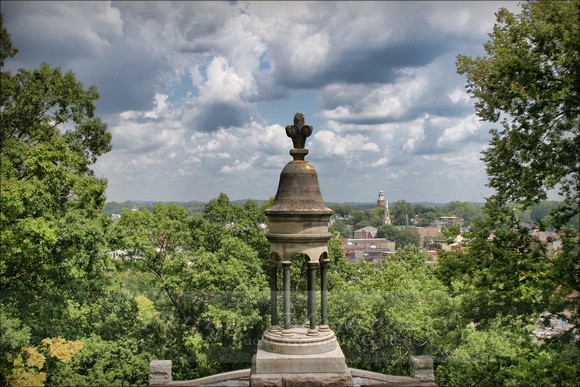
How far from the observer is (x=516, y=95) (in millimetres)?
12469

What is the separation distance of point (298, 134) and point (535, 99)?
7.16m

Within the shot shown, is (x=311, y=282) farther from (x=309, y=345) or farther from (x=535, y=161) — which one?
(x=535, y=161)

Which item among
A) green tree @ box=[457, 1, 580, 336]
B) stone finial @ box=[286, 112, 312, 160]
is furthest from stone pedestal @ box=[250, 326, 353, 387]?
green tree @ box=[457, 1, 580, 336]

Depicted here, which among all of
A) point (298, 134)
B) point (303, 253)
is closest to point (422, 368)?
point (303, 253)

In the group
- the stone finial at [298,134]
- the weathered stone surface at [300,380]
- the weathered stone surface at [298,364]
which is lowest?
the weathered stone surface at [300,380]

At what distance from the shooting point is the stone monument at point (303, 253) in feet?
26.6

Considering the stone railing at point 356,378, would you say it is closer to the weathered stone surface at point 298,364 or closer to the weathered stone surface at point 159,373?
the weathered stone surface at point 159,373

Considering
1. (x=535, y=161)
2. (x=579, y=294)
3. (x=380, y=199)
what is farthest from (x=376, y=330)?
(x=380, y=199)

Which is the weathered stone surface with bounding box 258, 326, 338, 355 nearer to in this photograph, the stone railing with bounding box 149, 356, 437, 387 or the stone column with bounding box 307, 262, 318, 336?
the stone column with bounding box 307, 262, 318, 336

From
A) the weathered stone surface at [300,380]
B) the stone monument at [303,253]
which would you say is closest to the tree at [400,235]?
the stone monument at [303,253]

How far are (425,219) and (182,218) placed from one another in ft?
336

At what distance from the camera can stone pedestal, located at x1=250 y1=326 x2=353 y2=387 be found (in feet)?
26.3

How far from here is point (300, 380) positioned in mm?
7992

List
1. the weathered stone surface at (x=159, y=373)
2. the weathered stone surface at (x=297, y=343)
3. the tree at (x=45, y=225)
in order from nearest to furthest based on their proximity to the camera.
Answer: the weathered stone surface at (x=297, y=343) < the weathered stone surface at (x=159, y=373) < the tree at (x=45, y=225)
